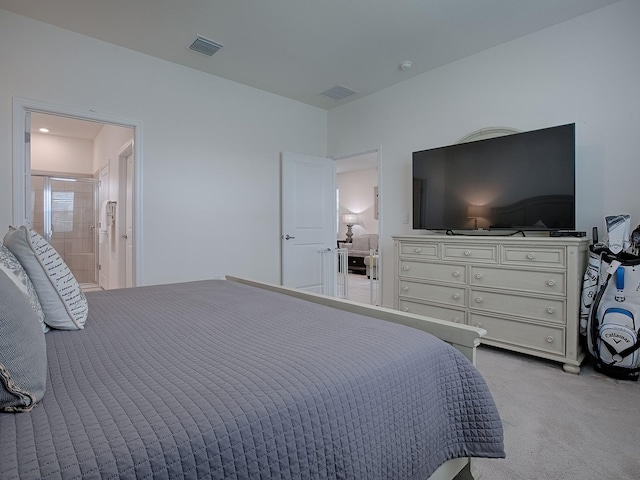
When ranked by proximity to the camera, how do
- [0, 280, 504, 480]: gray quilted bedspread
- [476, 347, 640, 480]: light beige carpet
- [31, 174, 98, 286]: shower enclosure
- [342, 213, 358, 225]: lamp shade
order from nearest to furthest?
[0, 280, 504, 480]: gray quilted bedspread → [476, 347, 640, 480]: light beige carpet → [31, 174, 98, 286]: shower enclosure → [342, 213, 358, 225]: lamp shade

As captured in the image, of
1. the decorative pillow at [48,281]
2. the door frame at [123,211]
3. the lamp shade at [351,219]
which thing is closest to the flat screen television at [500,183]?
the decorative pillow at [48,281]

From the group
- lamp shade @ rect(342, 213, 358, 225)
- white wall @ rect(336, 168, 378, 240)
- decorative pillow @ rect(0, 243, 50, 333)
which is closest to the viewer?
decorative pillow @ rect(0, 243, 50, 333)

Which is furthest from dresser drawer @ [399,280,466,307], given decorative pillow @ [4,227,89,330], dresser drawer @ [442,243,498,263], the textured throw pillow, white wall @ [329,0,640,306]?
the textured throw pillow

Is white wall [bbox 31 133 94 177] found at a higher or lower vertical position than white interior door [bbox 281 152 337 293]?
higher

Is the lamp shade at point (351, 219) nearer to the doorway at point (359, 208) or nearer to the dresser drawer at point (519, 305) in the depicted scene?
the doorway at point (359, 208)

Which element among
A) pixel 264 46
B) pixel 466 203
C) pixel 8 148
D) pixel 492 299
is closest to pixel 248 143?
pixel 264 46

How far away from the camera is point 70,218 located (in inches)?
232

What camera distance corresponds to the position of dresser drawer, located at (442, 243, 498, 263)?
2814 mm

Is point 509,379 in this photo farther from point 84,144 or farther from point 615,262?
point 84,144

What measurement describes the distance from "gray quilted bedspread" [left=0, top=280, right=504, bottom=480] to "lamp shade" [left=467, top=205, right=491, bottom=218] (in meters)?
2.25

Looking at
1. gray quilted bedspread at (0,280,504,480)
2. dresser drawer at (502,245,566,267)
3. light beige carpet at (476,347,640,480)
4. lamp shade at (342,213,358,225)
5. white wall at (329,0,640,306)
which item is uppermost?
white wall at (329,0,640,306)

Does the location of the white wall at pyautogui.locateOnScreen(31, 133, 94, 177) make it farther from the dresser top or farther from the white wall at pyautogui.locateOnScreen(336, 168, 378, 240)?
the dresser top

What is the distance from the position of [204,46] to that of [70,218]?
4.53m

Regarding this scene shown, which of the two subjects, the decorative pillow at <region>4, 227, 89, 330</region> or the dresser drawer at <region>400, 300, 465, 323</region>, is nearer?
the decorative pillow at <region>4, 227, 89, 330</region>
